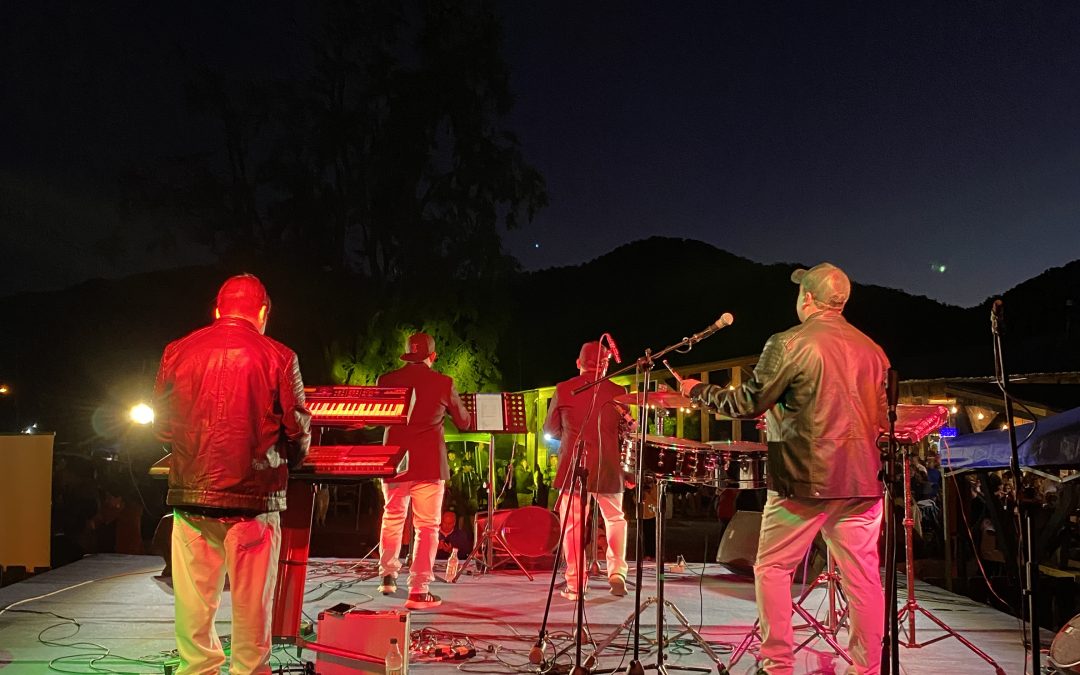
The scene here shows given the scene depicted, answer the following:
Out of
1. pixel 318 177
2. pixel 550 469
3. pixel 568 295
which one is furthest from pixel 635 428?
pixel 568 295

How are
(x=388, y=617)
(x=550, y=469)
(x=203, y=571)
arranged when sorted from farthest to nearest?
(x=550, y=469)
(x=388, y=617)
(x=203, y=571)

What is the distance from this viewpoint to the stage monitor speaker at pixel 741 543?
7707 millimetres

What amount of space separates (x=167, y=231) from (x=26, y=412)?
77.4 feet

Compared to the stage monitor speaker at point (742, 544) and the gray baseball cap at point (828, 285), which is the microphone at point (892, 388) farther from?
the stage monitor speaker at point (742, 544)

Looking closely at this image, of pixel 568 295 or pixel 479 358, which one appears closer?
pixel 479 358

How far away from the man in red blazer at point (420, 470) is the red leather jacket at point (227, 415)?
279cm

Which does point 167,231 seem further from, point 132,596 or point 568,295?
point 568,295

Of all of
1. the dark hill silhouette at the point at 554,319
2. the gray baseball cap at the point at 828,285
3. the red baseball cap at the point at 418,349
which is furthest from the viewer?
the dark hill silhouette at the point at 554,319

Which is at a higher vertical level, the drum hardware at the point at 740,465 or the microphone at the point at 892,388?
the microphone at the point at 892,388

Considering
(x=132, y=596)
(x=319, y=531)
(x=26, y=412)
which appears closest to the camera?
(x=132, y=596)

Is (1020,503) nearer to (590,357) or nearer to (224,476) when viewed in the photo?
(224,476)

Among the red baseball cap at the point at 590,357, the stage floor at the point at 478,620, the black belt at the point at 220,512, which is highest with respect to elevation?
the red baseball cap at the point at 590,357

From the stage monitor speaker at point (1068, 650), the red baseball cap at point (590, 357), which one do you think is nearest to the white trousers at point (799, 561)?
the stage monitor speaker at point (1068, 650)

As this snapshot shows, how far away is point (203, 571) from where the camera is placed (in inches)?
142
